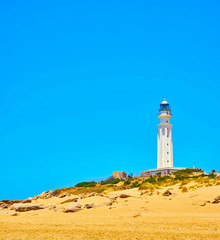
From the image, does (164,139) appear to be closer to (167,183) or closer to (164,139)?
(164,139)

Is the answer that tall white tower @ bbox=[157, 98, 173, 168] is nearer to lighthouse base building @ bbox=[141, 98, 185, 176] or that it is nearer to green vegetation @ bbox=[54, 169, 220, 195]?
lighthouse base building @ bbox=[141, 98, 185, 176]

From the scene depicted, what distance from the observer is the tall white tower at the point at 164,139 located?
64.0 m

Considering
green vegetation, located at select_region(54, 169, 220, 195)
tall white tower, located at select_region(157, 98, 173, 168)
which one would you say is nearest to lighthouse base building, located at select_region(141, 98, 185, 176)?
tall white tower, located at select_region(157, 98, 173, 168)

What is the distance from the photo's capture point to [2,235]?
9305 mm

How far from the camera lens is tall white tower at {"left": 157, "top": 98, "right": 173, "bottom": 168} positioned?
6397 centimetres

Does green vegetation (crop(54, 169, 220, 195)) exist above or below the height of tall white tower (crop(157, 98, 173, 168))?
below

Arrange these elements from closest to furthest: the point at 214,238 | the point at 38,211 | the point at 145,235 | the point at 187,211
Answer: the point at 214,238 < the point at 145,235 < the point at 187,211 < the point at 38,211

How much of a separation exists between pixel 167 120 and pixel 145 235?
5927cm

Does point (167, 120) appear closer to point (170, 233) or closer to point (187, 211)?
point (187, 211)

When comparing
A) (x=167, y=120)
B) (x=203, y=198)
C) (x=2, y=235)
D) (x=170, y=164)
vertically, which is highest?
(x=167, y=120)

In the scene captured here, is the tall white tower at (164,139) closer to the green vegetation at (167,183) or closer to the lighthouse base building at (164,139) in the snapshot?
the lighthouse base building at (164,139)

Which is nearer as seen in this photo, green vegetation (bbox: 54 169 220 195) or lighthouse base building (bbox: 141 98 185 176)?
green vegetation (bbox: 54 169 220 195)

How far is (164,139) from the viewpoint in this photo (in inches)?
2566

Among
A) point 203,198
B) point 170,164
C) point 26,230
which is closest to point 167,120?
point 170,164
